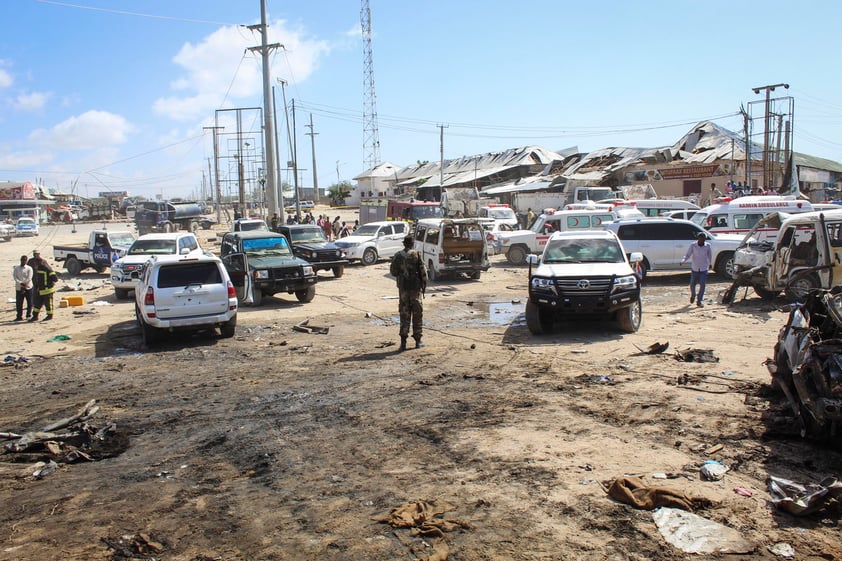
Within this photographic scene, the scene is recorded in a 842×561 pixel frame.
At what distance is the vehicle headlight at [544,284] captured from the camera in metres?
11.2

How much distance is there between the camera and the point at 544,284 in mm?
11320

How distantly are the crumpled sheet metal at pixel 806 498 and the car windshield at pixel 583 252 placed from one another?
25.5ft

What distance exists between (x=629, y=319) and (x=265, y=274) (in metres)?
8.73

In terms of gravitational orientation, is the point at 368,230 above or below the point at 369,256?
above

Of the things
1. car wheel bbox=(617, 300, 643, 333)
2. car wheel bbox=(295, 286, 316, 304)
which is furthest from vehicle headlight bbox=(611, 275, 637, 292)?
car wheel bbox=(295, 286, 316, 304)

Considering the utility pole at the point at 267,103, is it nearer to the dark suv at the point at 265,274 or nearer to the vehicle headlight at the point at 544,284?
the dark suv at the point at 265,274

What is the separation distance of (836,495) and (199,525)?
4278mm

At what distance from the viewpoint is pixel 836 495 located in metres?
4.42

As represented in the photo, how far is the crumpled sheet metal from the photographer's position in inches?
172

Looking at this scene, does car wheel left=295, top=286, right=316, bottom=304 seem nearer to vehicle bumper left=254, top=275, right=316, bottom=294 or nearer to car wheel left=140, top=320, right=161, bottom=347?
vehicle bumper left=254, top=275, right=316, bottom=294

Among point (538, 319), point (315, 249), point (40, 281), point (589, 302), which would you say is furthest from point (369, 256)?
point (589, 302)

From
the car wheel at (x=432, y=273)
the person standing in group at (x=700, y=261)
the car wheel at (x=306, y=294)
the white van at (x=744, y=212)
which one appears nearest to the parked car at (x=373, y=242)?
the car wheel at (x=432, y=273)

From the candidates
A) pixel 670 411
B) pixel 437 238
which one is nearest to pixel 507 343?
pixel 670 411

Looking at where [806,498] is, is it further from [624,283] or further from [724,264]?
[724,264]
